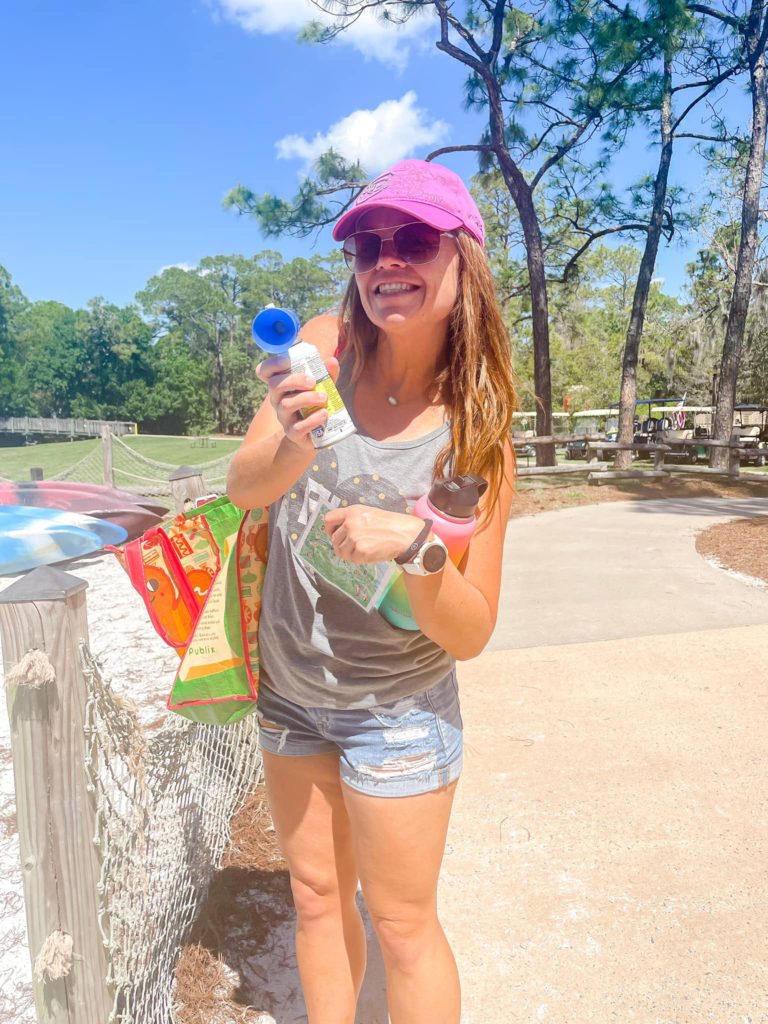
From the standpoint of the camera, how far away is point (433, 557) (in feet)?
3.38

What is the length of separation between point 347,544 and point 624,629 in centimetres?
429

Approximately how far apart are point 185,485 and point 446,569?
75.1 inches

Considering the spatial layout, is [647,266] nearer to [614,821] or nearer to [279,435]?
[614,821]

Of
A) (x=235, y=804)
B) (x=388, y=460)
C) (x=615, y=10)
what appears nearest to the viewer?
(x=388, y=460)

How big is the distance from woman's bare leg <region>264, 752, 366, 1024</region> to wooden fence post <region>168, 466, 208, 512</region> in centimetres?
152

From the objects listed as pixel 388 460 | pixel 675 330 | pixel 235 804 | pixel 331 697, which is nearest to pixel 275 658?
pixel 331 697

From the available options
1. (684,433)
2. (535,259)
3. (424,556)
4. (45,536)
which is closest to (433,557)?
(424,556)

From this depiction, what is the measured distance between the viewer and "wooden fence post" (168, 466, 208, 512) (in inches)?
109

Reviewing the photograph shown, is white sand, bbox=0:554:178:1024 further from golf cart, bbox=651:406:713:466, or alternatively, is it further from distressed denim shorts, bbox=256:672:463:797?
golf cart, bbox=651:406:713:466

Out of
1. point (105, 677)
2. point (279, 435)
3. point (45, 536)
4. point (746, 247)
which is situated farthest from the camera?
point (746, 247)

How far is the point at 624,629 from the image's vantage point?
4.88m

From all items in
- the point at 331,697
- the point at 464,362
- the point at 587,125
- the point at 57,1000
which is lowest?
the point at 57,1000

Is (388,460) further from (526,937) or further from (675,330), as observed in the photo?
(675,330)

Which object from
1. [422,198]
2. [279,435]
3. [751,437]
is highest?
[422,198]
